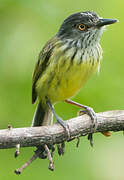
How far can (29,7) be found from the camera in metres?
6.08

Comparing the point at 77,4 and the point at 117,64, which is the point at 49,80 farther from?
the point at 77,4

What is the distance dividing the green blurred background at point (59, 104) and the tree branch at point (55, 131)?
1.57 feet

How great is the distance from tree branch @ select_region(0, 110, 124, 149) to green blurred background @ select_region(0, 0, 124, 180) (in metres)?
0.48

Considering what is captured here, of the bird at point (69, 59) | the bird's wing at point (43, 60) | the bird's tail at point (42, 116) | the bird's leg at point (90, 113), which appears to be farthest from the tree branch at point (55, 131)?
the bird's tail at point (42, 116)

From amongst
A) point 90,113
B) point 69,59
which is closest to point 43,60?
point 69,59

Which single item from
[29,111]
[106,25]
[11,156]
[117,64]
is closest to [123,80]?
[117,64]

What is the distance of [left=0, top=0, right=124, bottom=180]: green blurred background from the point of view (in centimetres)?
519

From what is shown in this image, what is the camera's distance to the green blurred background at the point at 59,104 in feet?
17.0

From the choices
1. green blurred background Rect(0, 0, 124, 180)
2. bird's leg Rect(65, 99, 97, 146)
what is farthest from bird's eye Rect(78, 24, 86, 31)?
bird's leg Rect(65, 99, 97, 146)

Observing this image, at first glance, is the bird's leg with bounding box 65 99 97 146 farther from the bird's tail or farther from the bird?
the bird's tail

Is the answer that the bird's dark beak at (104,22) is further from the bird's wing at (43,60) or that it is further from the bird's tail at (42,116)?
the bird's tail at (42,116)

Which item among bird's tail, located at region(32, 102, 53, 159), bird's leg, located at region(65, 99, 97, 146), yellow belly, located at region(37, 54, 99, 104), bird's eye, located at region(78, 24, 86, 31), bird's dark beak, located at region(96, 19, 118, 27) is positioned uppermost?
bird's dark beak, located at region(96, 19, 118, 27)

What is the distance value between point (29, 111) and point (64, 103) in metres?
0.51

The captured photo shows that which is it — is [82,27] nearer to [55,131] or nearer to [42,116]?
[42,116]
